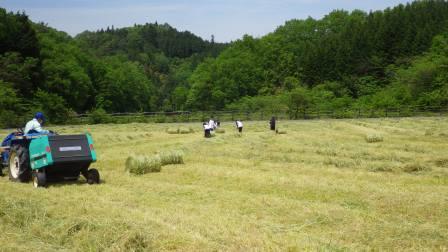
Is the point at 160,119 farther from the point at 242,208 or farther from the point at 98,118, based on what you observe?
the point at 242,208

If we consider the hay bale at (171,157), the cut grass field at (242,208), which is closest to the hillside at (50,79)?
the hay bale at (171,157)

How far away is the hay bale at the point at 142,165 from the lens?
15594 millimetres

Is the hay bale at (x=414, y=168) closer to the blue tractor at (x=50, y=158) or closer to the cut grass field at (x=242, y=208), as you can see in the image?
the cut grass field at (x=242, y=208)

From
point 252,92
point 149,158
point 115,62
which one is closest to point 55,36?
point 115,62

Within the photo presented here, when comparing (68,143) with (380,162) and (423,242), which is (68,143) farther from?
(380,162)

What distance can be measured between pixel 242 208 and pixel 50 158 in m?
5.38

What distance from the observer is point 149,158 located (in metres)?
16.0

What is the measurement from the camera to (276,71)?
109 metres

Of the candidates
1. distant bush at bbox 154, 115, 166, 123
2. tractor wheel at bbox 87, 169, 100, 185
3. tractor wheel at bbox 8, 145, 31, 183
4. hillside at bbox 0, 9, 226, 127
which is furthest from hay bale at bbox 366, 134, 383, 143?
distant bush at bbox 154, 115, 166, 123

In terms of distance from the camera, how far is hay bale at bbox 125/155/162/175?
15594 millimetres

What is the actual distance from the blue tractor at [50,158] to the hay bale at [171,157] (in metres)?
4.60

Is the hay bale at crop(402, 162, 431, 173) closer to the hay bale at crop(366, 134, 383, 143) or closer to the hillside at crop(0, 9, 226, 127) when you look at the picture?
the hay bale at crop(366, 134, 383, 143)

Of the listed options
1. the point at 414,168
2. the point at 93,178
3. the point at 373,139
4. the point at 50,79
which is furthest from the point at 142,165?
the point at 50,79

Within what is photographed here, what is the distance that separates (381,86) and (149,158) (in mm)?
80947
